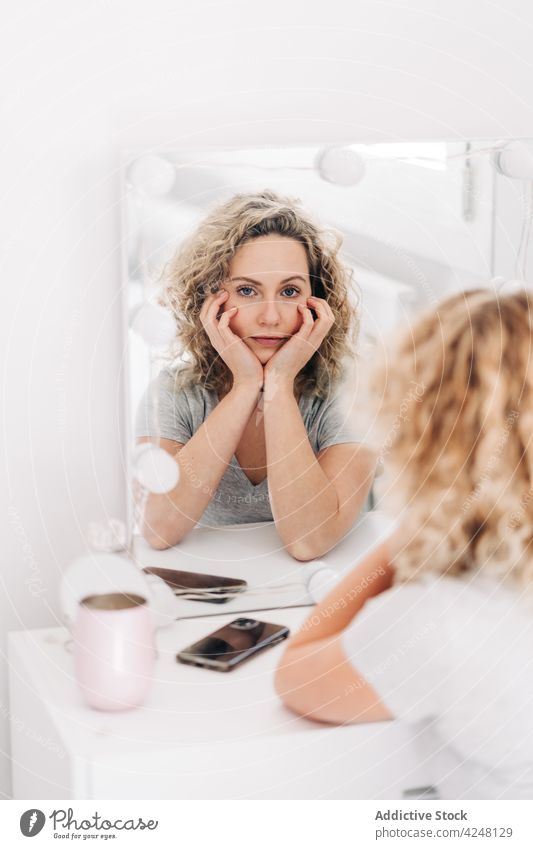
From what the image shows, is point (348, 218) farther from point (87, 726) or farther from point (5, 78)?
point (87, 726)

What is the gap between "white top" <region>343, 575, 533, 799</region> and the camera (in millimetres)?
770

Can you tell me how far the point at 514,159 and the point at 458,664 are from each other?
19.4 inches

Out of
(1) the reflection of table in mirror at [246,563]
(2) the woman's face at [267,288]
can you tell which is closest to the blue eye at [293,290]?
(2) the woman's face at [267,288]

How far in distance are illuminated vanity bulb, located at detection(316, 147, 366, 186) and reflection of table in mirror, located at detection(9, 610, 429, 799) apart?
1.42ft

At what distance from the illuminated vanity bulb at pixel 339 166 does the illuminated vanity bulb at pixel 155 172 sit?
0.14 m

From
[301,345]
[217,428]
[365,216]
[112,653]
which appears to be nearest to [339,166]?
[365,216]

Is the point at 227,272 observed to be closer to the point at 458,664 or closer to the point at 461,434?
the point at 461,434

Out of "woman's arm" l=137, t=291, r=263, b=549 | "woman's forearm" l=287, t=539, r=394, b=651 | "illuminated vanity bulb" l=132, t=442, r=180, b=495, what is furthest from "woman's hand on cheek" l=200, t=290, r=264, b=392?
"woman's forearm" l=287, t=539, r=394, b=651

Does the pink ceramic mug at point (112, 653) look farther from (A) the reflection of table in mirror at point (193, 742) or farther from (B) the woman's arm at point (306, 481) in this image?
(B) the woman's arm at point (306, 481)

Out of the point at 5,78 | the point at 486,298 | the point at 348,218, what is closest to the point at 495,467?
the point at 486,298

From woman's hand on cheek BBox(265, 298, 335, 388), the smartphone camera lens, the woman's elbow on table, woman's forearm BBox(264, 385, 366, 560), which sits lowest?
the smartphone camera lens

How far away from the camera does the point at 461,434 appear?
87 cm

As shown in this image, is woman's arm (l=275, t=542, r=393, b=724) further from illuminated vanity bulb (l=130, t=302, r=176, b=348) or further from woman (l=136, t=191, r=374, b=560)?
illuminated vanity bulb (l=130, t=302, r=176, b=348)

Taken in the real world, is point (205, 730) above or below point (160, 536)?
below
